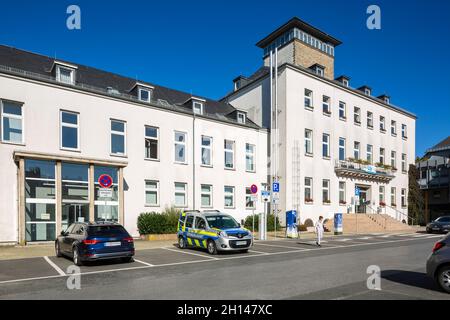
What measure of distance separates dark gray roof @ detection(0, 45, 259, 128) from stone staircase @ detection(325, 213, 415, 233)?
36.5 feet

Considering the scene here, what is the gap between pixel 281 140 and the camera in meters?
31.8

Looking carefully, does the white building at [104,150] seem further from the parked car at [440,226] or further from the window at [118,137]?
the parked car at [440,226]

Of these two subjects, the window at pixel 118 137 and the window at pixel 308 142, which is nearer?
the window at pixel 118 137

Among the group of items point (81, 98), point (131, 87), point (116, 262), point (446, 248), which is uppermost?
point (131, 87)

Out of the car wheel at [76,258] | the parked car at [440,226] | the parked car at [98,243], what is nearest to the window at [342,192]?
the parked car at [440,226]

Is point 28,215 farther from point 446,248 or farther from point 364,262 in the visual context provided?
point 446,248

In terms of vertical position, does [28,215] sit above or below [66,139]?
below

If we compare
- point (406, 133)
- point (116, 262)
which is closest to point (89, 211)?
point (116, 262)

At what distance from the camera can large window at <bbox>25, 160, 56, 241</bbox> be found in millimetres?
20188

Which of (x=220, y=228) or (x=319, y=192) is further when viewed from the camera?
(x=319, y=192)

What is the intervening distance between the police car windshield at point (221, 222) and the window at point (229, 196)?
41.4ft

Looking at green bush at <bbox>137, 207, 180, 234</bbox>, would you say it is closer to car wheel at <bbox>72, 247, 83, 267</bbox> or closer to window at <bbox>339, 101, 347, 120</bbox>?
car wheel at <bbox>72, 247, 83, 267</bbox>

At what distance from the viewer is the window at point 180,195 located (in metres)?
27.0
